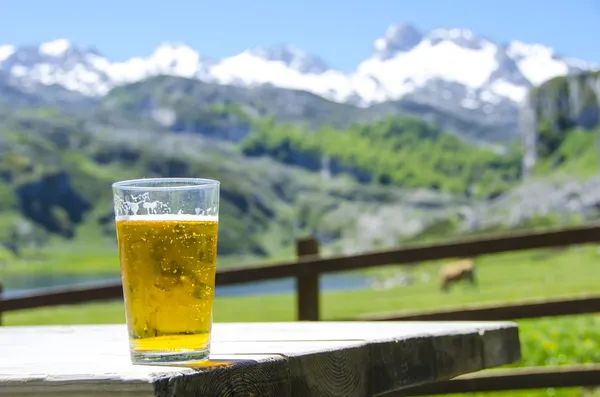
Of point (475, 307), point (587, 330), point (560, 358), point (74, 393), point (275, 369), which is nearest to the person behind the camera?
point (74, 393)

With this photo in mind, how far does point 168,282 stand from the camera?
1283 mm

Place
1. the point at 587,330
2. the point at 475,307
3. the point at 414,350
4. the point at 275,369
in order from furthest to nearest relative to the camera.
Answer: the point at 587,330
the point at 475,307
the point at 414,350
the point at 275,369

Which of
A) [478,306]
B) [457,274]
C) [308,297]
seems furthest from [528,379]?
[457,274]

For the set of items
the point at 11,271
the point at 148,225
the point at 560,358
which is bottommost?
the point at 560,358

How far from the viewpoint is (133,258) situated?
131cm

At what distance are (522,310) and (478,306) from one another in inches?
11.0

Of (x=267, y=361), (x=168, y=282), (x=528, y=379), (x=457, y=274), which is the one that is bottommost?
(x=528, y=379)

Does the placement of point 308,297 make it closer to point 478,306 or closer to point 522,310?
point 478,306

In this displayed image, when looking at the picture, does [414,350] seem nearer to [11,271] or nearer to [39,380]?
[39,380]

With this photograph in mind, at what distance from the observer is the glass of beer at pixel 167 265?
4.14 ft

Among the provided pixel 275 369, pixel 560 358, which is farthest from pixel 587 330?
pixel 275 369

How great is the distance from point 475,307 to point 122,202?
14.9 feet

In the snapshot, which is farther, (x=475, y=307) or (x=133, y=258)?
(x=475, y=307)

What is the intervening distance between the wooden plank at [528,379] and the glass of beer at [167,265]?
422 centimetres
